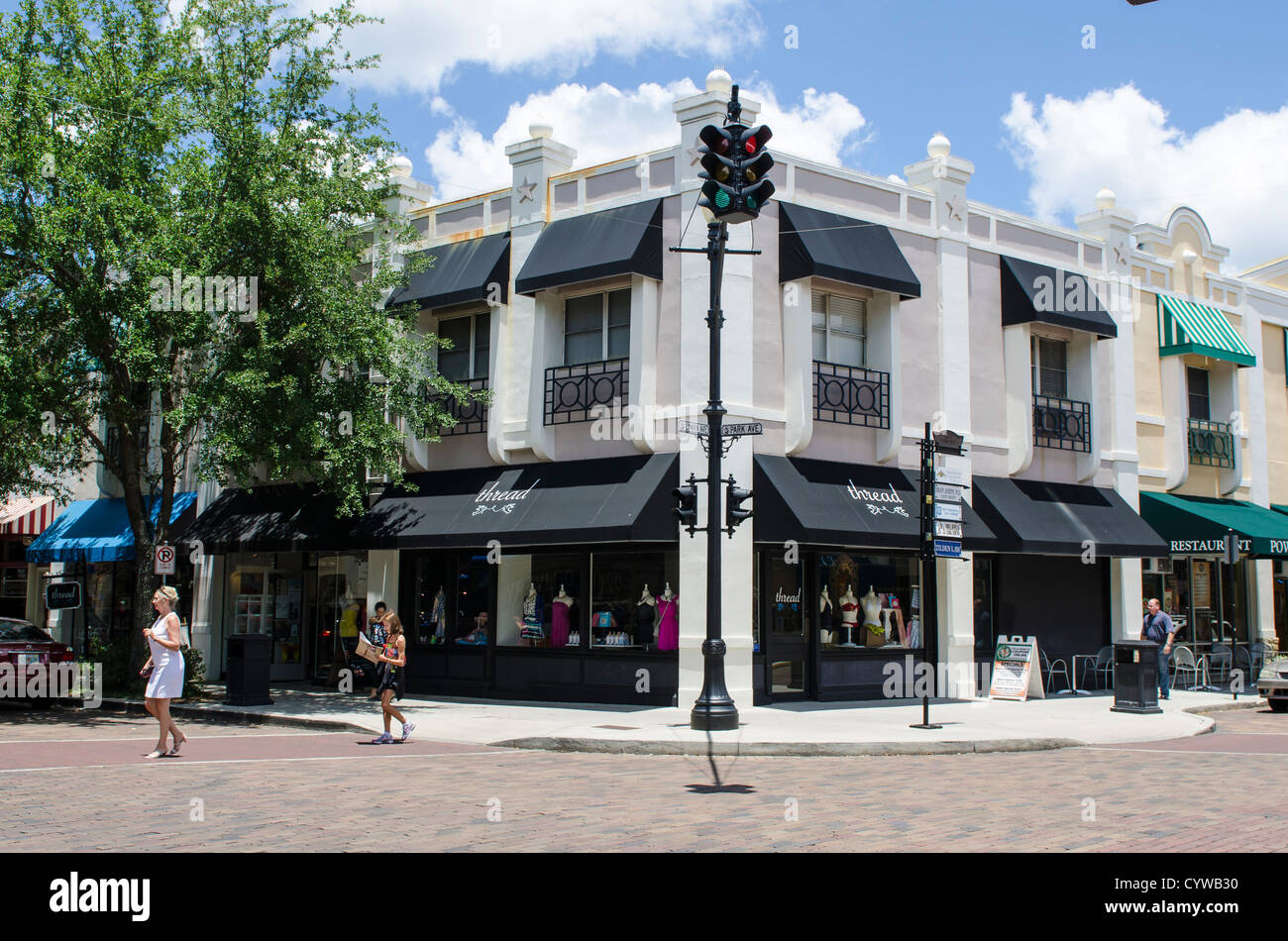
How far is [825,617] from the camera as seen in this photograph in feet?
64.6

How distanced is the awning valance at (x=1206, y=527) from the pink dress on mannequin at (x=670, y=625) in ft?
36.3

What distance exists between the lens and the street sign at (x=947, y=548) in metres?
16.7

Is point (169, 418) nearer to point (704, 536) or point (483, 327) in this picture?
point (483, 327)

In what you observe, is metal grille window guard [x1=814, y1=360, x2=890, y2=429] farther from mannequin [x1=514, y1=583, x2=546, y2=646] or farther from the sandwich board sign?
mannequin [x1=514, y1=583, x2=546, y2=646]

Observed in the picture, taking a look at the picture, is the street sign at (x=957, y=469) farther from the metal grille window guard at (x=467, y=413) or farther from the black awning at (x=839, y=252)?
the metal grille window guard at (x=467, y=413)

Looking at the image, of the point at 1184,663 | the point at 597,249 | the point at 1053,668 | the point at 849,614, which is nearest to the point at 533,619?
the point at 849,614

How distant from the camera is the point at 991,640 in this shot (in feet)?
71.6

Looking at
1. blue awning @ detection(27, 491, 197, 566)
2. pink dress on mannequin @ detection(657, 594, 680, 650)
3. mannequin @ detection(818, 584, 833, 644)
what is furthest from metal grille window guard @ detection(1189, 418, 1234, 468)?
blue awning @ detection(27, 491, 197, 566)

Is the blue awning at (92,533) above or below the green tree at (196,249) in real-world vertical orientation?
below

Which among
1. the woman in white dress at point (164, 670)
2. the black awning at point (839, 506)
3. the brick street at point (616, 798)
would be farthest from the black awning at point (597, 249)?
the woman in white dress at point (164, 670)

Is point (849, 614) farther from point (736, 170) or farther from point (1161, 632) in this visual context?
point (736, 170)

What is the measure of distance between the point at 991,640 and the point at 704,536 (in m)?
6.93

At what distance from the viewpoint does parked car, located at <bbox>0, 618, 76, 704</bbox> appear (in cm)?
1902

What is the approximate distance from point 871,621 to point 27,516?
19.3 metres
